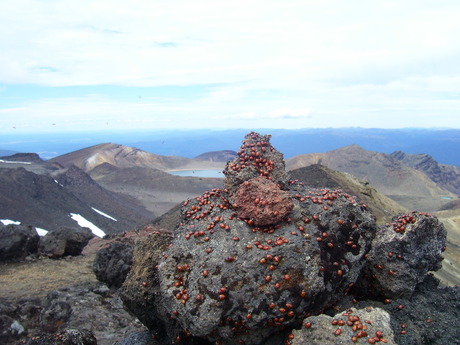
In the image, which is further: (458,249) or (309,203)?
(458,249)

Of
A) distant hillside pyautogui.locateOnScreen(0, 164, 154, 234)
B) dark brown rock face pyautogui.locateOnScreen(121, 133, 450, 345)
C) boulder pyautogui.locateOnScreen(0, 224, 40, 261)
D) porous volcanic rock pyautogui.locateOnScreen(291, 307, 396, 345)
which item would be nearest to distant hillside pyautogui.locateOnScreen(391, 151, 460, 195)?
distant hillside pyautogui.locateOnScreen(0, 164, 154, 234)

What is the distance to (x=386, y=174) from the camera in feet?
370

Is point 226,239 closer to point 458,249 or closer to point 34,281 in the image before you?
point 34,281

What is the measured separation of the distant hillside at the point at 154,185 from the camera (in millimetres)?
82500

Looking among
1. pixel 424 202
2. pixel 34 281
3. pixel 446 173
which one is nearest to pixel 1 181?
pixel 34 281

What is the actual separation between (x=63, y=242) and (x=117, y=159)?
11458 centimetres

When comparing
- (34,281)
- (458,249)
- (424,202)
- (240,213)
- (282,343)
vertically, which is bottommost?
(424,202)

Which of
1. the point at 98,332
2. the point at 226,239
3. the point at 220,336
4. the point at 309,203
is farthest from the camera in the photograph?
the point at 98,332

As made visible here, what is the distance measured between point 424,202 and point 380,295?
8586 cm

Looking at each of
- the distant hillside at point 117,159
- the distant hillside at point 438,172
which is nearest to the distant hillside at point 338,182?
the distant hillside at point 117,159

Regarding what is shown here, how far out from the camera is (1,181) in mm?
51406

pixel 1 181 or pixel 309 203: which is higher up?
pixel 309 203

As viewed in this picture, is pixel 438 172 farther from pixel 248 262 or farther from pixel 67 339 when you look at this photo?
pixel 67 339

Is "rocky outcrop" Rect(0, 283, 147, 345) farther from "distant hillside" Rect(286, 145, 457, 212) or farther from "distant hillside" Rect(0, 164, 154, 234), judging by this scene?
"distant hillside" Rect(286, 145, 457, 212)
